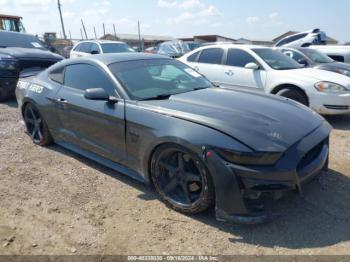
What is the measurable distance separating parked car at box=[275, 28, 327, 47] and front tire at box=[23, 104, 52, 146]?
1287cm

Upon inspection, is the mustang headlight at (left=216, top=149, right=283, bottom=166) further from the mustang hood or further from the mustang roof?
the mustang roof

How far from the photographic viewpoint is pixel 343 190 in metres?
3.48

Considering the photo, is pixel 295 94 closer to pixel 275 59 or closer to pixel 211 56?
pixel 275 59

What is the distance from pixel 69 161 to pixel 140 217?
1806 millimetres

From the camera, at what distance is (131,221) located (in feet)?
10.2

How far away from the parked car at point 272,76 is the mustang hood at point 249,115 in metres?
1.93

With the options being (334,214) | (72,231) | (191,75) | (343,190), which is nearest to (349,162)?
(343,190)

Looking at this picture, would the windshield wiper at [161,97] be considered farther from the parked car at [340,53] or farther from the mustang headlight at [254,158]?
the parked car at [340,53]

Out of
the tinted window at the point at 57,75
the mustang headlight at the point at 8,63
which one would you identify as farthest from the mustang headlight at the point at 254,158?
the mustang headlight at the point at 8,63

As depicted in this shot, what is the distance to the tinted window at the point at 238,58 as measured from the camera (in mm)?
7027

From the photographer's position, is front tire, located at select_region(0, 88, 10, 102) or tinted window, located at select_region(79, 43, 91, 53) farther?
tinted window, located at select_region(79, 43, 91, 53)

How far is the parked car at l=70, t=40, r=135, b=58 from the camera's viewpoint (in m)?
11.6

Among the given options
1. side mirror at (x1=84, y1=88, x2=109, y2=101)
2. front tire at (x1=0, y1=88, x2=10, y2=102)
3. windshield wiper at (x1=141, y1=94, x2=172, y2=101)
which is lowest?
front tire at (x1=0, y1=88, x2=10, y2=102)

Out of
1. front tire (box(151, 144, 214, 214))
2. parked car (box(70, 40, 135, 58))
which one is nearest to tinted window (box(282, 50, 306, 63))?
parked car (box(70, 40, 135, 58))
